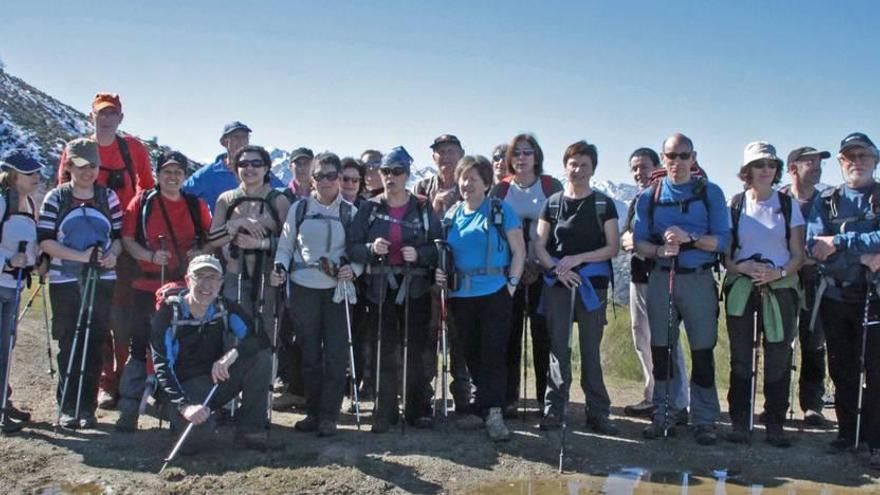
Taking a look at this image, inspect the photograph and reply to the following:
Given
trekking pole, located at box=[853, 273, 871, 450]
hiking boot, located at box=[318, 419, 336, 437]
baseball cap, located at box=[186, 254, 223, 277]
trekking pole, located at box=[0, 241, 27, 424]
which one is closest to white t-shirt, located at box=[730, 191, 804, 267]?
trekking pole, located at box=[853, 273, 871, 450]

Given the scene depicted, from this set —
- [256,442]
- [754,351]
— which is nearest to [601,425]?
[754,351]

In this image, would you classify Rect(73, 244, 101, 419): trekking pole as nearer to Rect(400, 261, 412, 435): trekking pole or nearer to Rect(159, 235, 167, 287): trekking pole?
Rect(159, 235, 167, 287): trekking pole

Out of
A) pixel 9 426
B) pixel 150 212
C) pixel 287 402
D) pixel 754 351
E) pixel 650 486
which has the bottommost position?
pixel 650 486

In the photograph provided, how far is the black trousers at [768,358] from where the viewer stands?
8.30 m

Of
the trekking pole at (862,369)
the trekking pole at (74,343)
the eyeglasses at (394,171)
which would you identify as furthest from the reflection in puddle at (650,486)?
the trekking pole at (74,343)

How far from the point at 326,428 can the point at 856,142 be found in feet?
20.4

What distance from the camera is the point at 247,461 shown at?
7234mm

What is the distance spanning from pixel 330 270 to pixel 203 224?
5.87 feet

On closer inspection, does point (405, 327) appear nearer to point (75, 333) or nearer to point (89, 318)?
point (89, 318)

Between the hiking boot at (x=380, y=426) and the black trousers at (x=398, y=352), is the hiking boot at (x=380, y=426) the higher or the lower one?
the lower one

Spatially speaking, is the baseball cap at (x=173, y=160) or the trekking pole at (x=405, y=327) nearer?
the trekking pole at (x=405, y=327)

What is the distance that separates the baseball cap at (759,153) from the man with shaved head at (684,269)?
50 centimetres

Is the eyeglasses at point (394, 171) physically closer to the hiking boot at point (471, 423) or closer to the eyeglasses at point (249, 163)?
the eyeglasses at point (249, 163)

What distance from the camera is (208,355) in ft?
25.1
